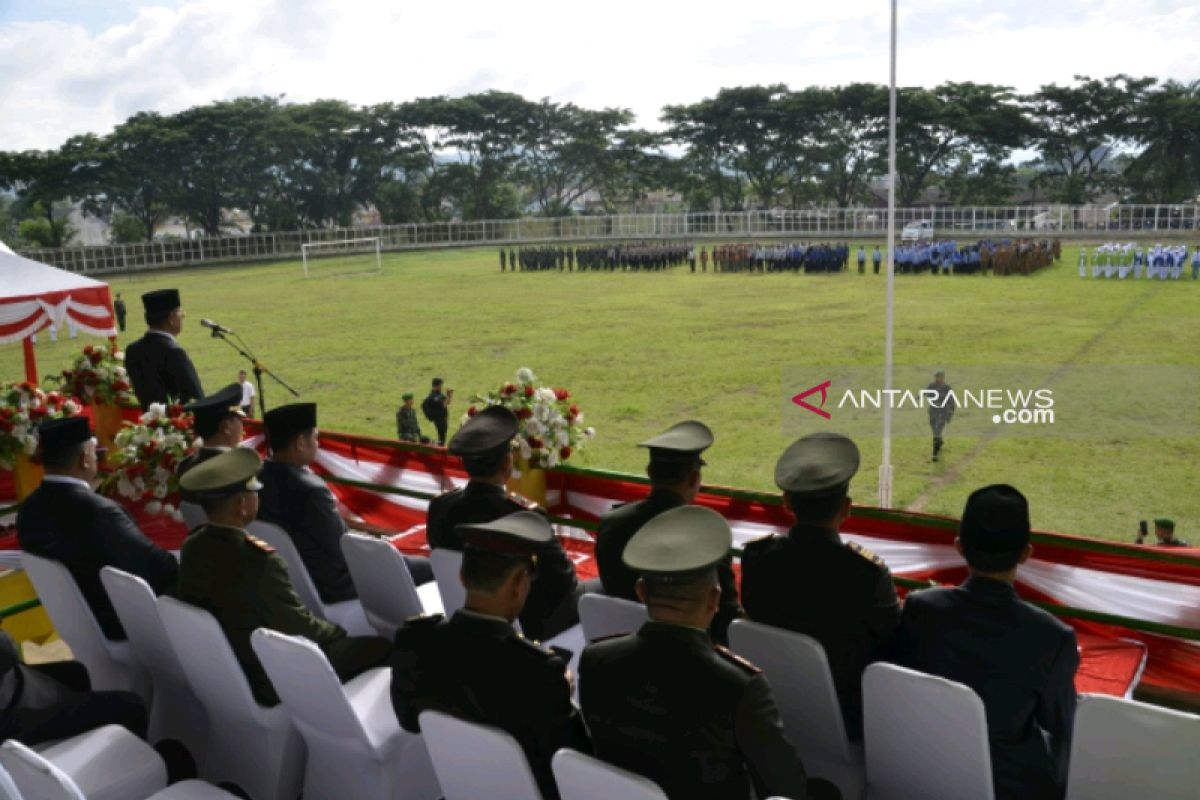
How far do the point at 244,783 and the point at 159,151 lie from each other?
182 feet

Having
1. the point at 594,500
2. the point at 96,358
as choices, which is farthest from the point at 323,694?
the point at 96,358

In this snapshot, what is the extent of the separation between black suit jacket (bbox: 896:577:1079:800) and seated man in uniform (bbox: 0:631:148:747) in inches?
107

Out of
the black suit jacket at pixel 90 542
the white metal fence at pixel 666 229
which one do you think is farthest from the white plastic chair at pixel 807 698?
the white metal fence at pixel 666 229

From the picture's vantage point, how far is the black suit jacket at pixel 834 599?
9.52 ft

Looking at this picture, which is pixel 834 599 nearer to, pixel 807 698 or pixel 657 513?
pixel 807 698

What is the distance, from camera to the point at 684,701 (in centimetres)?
223

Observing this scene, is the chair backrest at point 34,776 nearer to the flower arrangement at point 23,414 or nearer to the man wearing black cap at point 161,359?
the flower arrangement at point 23,414

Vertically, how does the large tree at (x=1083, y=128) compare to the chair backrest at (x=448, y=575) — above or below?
above

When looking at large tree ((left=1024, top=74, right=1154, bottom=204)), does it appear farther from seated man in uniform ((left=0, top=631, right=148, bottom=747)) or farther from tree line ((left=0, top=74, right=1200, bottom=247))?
seated man in uniform ((left=0, top=631, right=148, bottom=747))

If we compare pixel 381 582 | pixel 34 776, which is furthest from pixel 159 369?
pixel 34 776

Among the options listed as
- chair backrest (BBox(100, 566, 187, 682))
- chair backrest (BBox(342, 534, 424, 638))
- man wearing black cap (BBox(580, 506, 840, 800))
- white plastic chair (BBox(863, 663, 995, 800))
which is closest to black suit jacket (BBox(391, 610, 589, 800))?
man wearing black cap (BBox(580, 506, 840, 800))

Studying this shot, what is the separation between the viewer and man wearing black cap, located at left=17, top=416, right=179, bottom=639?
3.88 meters

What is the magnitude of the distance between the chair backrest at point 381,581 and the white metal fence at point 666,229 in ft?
149

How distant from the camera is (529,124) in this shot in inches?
2280
